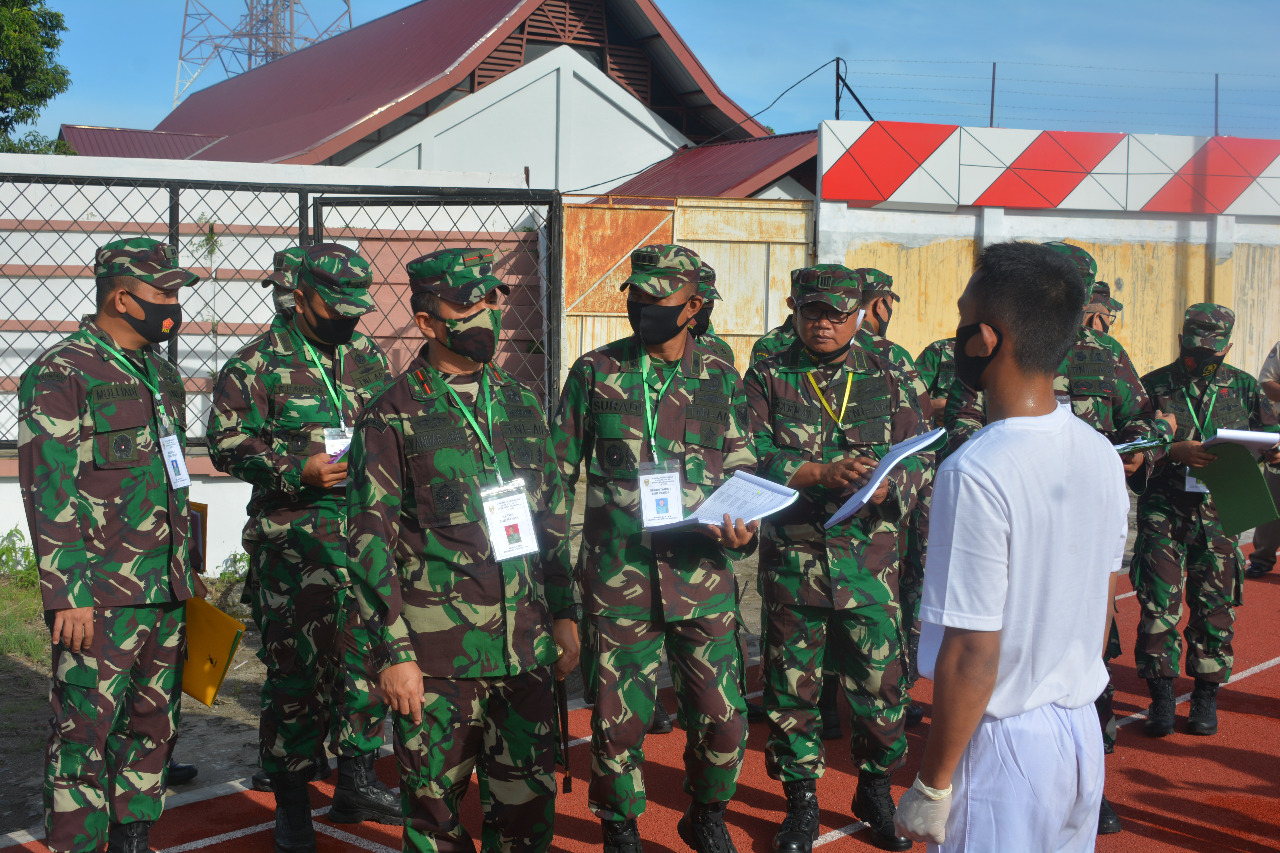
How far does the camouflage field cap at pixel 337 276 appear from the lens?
426 centimetres

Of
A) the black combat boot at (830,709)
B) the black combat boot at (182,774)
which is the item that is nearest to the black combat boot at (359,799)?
the black combat boot at (182,774)

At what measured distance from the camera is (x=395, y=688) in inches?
120

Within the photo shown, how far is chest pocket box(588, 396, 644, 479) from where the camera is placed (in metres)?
3.99

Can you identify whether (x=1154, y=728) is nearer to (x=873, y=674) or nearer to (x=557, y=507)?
(x=873, y=674)

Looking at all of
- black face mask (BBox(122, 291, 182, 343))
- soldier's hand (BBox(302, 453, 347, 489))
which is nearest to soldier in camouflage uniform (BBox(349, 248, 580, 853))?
soldier's hand (BBox(302, 453, 347, 489))

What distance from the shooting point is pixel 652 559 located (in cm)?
395

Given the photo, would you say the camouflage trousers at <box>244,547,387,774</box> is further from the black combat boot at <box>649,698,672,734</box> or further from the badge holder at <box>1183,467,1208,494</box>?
the badge holder at <box>1183,467,1208,494</box>

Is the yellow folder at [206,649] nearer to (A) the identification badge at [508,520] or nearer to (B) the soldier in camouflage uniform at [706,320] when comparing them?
(A) the identification badge at [508,520]

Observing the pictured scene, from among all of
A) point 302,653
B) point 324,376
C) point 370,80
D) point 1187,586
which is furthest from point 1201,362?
point 370,80

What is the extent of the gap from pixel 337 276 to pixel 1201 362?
4587mm

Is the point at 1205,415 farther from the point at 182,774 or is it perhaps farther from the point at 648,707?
the point at 182,774

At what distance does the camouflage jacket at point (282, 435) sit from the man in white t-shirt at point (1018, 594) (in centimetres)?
291

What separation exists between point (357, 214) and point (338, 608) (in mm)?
6247

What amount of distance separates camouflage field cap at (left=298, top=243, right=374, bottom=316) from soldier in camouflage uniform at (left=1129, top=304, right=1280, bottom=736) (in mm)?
4210
